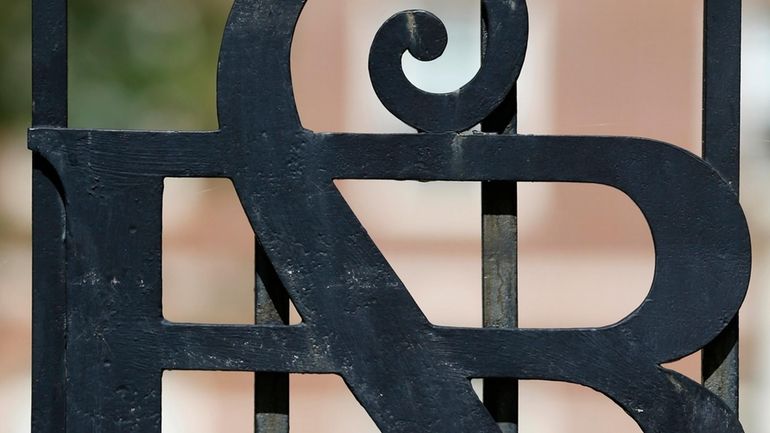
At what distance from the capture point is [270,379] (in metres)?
0.82

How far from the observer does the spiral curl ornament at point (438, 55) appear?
765 mm

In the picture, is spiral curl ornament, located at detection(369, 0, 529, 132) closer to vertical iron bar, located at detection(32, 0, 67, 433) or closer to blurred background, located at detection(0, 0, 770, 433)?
vertical iron bar, located at detection(32, 0, 67, 433)

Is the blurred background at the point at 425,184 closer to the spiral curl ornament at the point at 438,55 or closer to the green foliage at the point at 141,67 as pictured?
the green foliage at the point at 141,67

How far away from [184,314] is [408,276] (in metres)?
0.94

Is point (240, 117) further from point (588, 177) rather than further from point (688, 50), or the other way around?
point (688, 50)

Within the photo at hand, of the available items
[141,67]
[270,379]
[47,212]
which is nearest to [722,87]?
[270,379]

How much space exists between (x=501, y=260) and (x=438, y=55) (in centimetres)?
16

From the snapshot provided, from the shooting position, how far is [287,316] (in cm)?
83

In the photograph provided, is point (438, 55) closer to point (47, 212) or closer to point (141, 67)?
point (47, 212)

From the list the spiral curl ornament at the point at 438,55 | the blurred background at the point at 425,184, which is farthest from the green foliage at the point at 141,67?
the spiral curl ornament at the point at 438,55

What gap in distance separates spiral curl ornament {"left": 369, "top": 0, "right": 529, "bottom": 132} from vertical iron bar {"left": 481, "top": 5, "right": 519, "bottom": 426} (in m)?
0.02

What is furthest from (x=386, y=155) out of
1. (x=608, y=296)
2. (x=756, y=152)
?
(x=756, y=152)

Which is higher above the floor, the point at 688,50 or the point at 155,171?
the point at 688,50

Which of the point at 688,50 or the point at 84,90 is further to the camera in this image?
the point at 84,90
